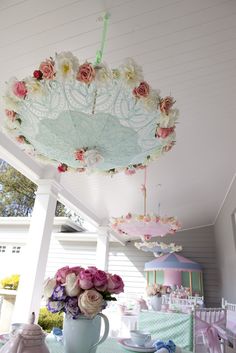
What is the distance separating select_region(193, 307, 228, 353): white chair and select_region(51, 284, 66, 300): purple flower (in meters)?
2.23

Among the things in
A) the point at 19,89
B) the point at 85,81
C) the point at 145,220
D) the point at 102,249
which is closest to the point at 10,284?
the point at 102,249

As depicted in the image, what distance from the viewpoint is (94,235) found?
8.44 meters

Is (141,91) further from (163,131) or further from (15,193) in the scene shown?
(15,193)

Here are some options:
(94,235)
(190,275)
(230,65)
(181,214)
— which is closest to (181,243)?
(190,275)

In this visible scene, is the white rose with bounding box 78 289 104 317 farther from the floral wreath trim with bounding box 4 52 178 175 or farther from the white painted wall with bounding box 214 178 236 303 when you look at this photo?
the white painted wall with bounding box 214 178 236 303

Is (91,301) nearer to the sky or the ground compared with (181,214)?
nearer to the ground

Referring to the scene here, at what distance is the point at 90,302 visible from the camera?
1114 millimetres

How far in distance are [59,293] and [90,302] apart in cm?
15

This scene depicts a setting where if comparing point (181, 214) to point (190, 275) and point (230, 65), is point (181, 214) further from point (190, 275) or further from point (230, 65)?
point (230, 65)

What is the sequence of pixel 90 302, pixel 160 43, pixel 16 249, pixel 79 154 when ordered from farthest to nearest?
pixel 16 249 < pixel 160 43 < pixel 79 154 < pixel 90 302

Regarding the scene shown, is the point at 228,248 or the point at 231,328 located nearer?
the point at 231,328

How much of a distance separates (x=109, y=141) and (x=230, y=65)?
159cm

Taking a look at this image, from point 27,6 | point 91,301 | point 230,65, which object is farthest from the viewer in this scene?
point 230,65

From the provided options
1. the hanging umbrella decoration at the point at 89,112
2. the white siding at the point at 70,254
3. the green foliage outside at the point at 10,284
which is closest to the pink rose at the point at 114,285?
the hanging umbrella decoration at the point at 89,112
